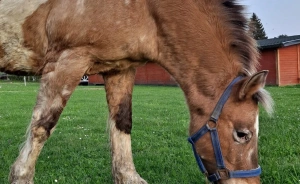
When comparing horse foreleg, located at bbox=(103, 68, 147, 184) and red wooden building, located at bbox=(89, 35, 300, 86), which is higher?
red wooden building, located at bbox=(89, 35, 300, 86)

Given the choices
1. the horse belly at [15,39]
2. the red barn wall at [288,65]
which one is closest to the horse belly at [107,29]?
the horse belly at [15,39]

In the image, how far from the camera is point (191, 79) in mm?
3424

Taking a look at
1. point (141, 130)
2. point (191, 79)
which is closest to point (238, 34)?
point (191, 79)

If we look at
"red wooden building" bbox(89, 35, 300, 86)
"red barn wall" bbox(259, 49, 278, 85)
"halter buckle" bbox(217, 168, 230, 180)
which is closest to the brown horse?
"halter buckle" bbox(217, 168, 230, 180)

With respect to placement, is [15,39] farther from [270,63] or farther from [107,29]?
→ [270,63]

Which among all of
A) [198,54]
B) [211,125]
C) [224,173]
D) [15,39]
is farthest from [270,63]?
[224,173]

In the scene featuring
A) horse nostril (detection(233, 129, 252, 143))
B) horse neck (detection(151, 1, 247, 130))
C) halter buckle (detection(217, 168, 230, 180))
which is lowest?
halter buckle (detection(217, 168, 230, 180))

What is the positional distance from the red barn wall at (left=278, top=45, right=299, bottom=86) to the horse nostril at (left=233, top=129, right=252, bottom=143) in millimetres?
24501

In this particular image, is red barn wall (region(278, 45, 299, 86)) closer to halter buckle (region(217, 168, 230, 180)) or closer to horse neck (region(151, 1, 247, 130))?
horse neck (region(151, 1, 247, 130))

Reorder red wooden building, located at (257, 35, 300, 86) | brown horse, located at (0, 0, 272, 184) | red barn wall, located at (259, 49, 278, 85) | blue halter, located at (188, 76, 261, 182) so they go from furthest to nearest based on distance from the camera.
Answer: red barn wall, located at (259, 49, 278, 85)
red wooden building, located at (257, 35, 300, 86)
brown horse, located at (0, 0, 272, 184)
blue halter, located at (188, 76, 261, 182)

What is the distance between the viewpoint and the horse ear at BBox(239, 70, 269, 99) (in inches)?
111

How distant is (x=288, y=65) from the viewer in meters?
27.1

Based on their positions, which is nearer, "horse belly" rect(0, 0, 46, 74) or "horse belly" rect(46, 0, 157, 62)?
"horse belly" rect(46, 0, 157, 62)

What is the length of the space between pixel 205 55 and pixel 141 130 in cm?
386
